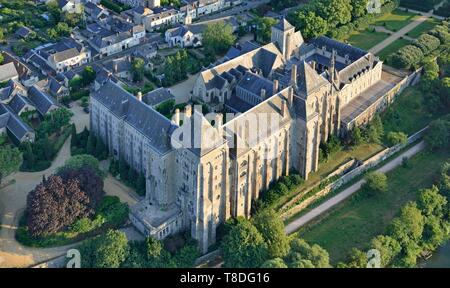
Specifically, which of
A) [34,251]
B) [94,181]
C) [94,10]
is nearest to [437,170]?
[94,181]

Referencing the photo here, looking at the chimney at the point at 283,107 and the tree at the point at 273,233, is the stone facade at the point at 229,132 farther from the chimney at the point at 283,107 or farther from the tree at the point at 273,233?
the tree at the point at 273,233

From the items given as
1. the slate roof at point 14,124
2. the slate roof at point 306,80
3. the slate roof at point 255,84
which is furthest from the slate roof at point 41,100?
the slate roof at point 306,80

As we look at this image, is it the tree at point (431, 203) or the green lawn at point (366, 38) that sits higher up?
the green lawn at point (366, 38)

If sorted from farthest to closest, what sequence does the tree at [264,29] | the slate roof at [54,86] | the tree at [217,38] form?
the tree at [264,29], the tree at [217,38], the slate roof at [54,86]

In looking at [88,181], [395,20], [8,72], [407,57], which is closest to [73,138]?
[88,181]

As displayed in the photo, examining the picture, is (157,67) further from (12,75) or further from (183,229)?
(183,229)

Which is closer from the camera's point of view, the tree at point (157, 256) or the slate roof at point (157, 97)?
the tree at point (157, 256)

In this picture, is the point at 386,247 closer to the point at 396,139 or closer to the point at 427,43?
the point at 396,139
